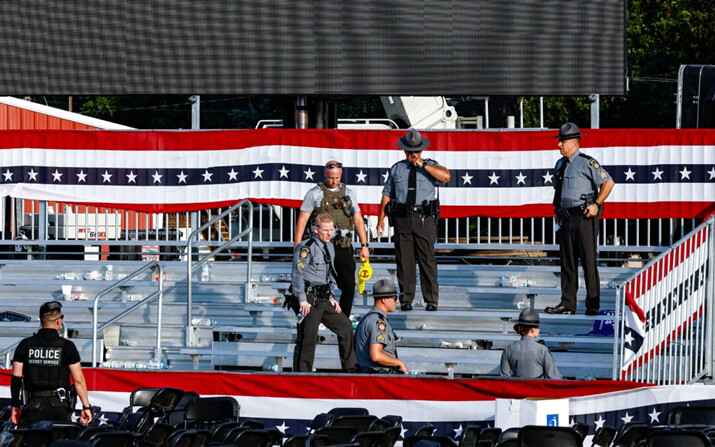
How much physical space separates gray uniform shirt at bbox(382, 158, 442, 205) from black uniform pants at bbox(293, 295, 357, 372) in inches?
59.1

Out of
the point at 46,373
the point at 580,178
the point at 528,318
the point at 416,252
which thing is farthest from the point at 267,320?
the point at 46,373

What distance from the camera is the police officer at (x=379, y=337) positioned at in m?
11.4

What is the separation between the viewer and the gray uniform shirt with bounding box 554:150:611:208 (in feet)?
41.6

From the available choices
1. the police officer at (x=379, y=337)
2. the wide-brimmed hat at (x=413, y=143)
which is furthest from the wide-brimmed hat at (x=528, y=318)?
the wide-brimmed hat at (x=413, y=143)

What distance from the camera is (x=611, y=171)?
596 inches

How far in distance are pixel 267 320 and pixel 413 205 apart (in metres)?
2.11

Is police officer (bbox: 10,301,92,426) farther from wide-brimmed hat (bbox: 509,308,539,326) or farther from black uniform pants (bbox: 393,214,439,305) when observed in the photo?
black uniform pants (bbox: 393,214,439,305)

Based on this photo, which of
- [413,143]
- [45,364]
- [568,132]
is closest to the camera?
[45,364]

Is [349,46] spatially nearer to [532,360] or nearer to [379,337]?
[379,337]

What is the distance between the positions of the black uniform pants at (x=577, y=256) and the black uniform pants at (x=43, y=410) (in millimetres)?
4641

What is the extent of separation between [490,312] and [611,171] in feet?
7.77

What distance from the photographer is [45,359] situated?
10.4 m

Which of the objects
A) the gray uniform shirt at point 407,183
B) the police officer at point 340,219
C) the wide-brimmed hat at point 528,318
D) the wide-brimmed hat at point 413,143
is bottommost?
the wide-brimmed hat at point 528,318

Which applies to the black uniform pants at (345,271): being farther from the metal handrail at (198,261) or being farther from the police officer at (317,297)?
the metal handrail at (198,261)
